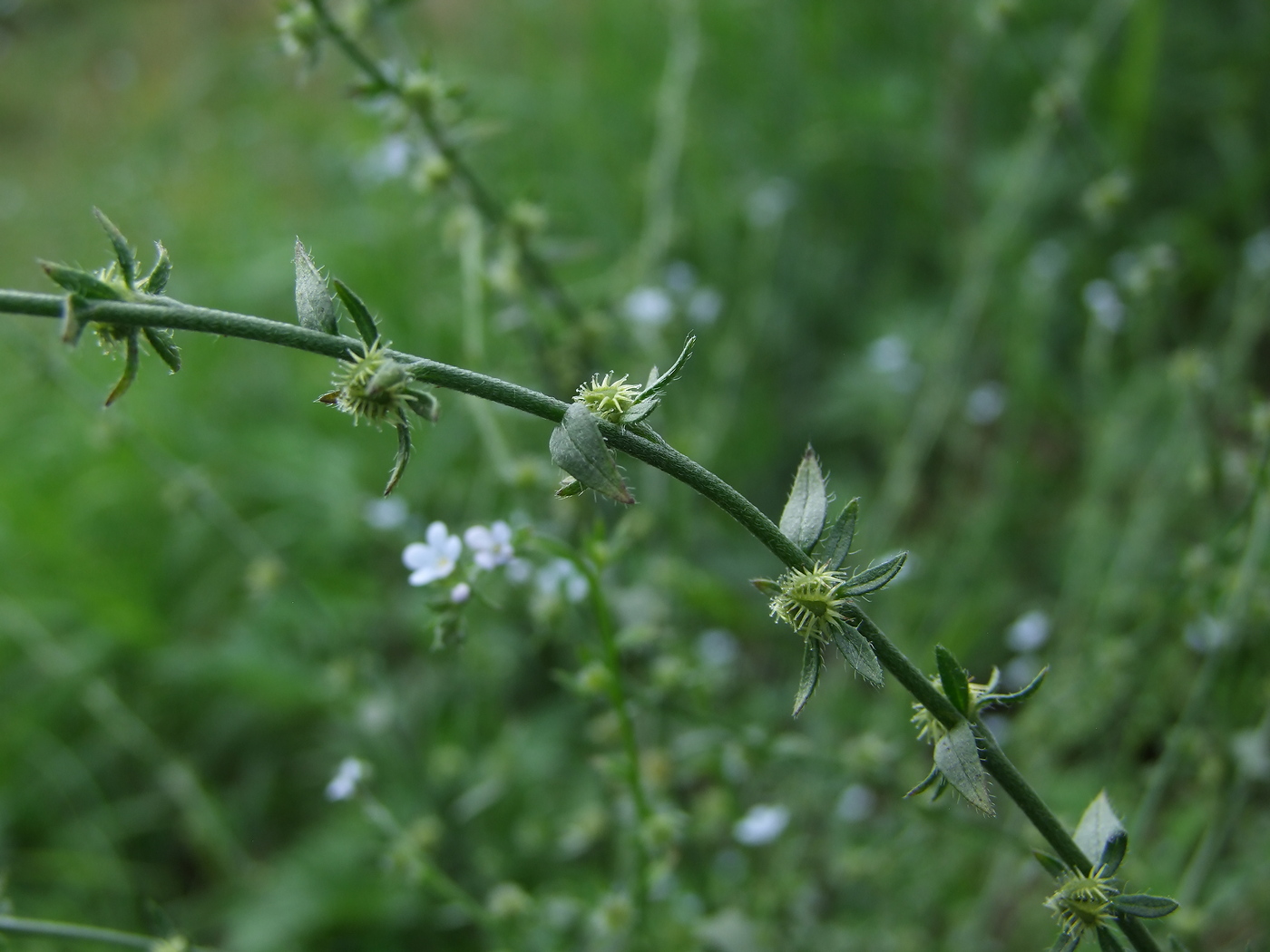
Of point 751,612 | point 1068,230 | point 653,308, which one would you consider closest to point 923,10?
point 1068,230

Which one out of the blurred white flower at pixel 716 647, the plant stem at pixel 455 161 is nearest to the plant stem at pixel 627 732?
the plant stem at pixel 455 161

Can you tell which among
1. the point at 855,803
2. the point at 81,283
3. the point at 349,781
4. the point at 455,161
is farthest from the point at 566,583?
the point at 855,803

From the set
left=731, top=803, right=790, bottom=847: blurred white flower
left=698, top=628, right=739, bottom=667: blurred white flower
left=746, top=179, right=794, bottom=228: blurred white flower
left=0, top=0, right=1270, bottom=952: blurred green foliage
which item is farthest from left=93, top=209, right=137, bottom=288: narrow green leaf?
left=746, top=179, right=794, bottom=228: blurred white flower

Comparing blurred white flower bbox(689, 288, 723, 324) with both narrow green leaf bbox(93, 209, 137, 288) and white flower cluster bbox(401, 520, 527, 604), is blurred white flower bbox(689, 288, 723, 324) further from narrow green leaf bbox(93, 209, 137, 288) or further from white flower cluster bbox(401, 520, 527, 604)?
narrow green leaf bbox(93, 209, 137, 288)

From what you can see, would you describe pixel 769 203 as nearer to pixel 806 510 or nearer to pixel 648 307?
pixel 648 307

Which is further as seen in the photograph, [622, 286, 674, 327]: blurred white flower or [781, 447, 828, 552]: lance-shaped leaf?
[622, 286, 674, 327]: blurred white flower

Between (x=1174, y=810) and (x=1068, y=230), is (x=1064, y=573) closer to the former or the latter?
(x=1174, y=810)
